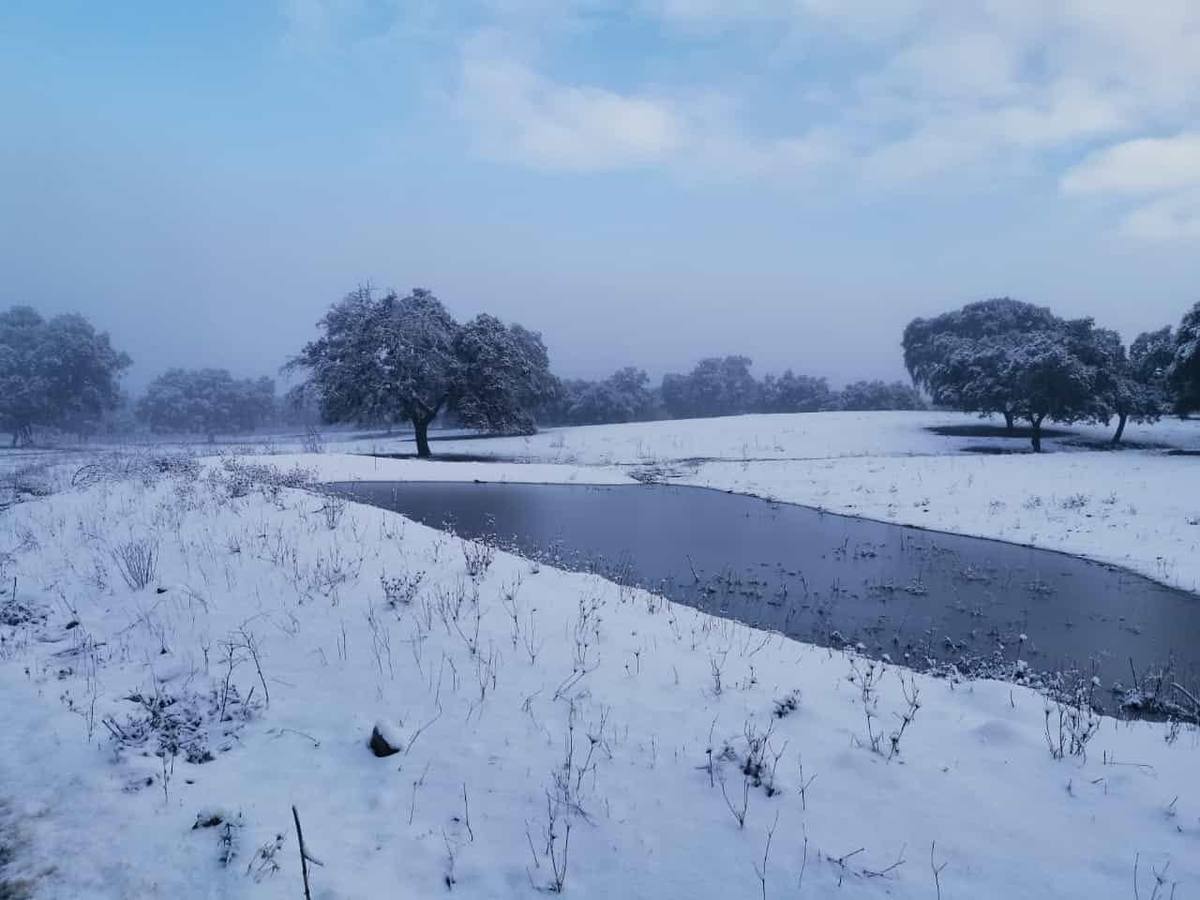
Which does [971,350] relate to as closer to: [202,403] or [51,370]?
[51,370]

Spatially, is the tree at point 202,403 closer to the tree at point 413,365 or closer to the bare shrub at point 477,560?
the tree at point 413,365

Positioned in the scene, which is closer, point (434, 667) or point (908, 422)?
point (434, 667)

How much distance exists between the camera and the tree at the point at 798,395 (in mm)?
69969

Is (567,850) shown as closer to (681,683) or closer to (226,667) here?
(681,683)

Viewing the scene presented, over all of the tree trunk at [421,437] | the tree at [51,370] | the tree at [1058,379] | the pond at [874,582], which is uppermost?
the tree at [51,370]

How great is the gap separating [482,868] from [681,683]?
8.84 feet

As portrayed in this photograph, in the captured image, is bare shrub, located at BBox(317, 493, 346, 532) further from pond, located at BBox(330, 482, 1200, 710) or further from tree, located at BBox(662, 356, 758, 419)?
tree, located at BBox(662, 356, 758, 419)

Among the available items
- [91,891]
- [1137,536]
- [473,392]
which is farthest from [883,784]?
[473,392]

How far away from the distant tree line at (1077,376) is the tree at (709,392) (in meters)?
38.5

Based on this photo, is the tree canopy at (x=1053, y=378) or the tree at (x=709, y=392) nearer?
the tree canopy at (x=1053, y=378)

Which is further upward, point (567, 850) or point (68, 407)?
point (68, 407)

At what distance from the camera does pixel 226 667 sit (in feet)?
19.9

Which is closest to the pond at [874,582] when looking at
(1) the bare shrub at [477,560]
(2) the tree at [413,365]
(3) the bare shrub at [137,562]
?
(1) the bare shrub at [477,560]

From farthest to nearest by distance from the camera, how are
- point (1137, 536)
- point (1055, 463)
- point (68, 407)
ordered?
point (68, 407)
point (1055, 463)
point (1137, 536)
